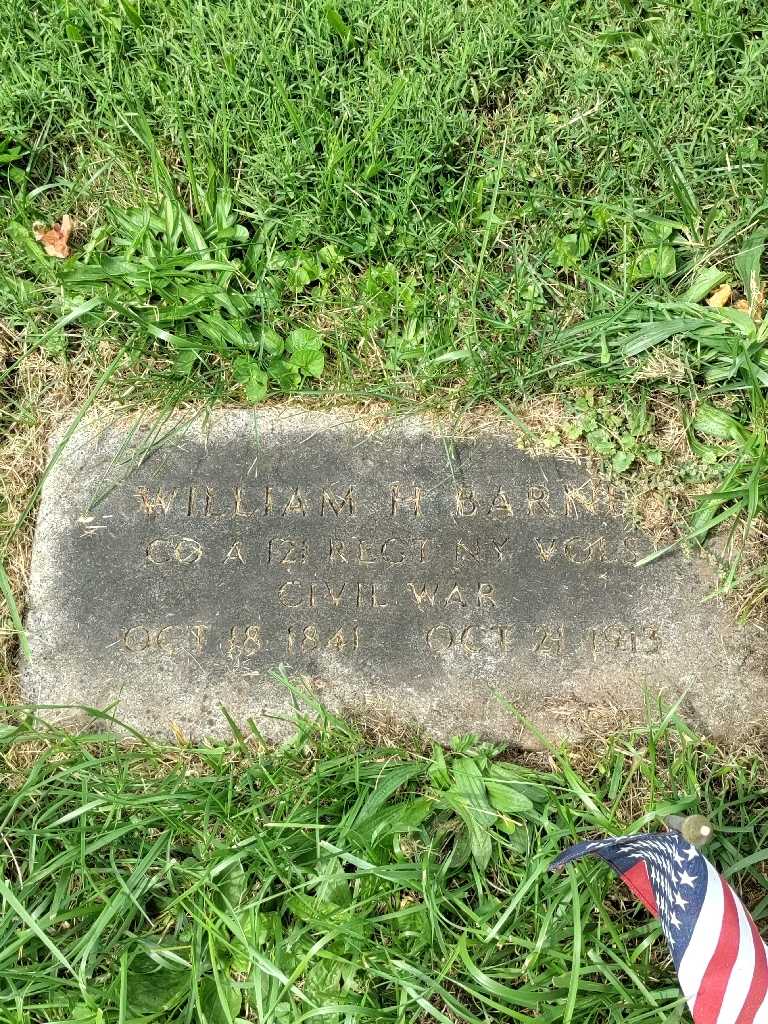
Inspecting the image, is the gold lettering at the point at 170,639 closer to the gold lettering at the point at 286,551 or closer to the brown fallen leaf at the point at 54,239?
the gold lettering at the point at 286,551

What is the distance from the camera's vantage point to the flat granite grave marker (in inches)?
81.9

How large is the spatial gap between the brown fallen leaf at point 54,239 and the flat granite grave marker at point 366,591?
0.72 meters

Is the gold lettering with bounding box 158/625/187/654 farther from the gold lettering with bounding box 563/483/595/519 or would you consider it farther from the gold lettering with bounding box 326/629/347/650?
the gold lettering with bounding box 563/483/595/519

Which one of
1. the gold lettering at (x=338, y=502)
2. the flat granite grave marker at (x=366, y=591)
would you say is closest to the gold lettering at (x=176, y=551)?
the flat granite grave marker at (x=366, y=591)

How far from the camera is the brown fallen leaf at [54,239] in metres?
2.49

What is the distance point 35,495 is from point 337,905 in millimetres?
1384

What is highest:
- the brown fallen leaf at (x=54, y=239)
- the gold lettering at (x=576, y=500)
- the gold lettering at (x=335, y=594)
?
the brown fallen leaf at (x=54, y=239)

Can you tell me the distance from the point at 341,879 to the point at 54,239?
6.60 ft

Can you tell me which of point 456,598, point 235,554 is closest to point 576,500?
point 456,598

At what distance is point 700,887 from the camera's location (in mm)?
1579

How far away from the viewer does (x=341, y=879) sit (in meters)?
1.94

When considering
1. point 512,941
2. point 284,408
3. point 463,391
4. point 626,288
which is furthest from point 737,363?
point 512,941

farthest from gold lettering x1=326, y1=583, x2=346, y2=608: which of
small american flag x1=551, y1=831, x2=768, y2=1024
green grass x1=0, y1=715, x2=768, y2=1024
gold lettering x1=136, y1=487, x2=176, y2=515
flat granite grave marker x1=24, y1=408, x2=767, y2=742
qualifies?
small american flag x1=551, y1=831, x2=768, y2=1024

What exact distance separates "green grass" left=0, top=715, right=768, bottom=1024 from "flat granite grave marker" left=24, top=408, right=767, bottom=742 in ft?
0.38
